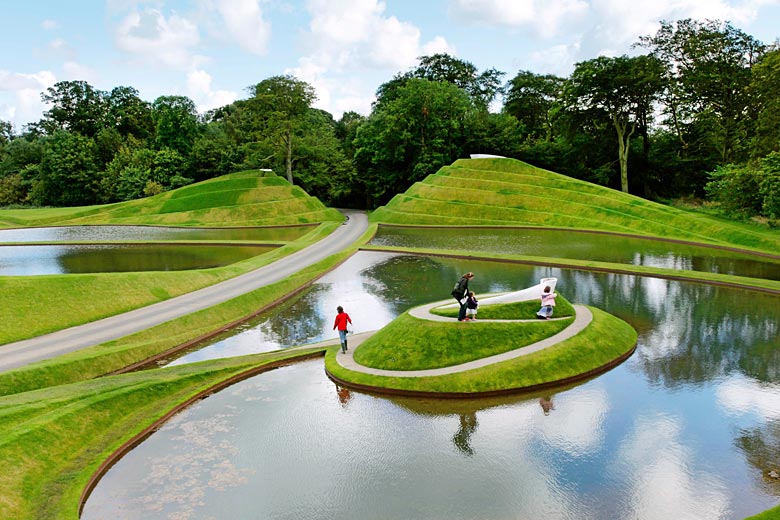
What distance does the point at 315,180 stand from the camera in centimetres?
8169

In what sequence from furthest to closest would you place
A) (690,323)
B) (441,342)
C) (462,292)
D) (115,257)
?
(115,257) → (690,323) → (462,292) → (441,342)

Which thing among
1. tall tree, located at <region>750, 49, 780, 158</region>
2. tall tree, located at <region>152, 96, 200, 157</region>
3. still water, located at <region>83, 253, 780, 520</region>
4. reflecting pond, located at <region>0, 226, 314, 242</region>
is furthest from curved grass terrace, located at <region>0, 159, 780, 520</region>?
tall tree, located at <region>152, 96, 200, 157</region>

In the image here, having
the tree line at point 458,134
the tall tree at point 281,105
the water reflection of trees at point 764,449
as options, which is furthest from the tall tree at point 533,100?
the water reflection of trees at point 764,449

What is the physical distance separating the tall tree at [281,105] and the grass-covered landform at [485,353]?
59610 mm

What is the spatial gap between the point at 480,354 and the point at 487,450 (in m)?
5.65

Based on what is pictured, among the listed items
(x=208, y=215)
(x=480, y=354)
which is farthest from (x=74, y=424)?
(x=208, y=215)

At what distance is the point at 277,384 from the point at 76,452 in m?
6.17

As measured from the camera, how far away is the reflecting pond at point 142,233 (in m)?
54.8

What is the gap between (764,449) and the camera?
13727mm

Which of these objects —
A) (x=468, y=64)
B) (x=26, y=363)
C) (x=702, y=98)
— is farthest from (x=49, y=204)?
(x=702, y=98)

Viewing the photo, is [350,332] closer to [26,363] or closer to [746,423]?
[26,363]

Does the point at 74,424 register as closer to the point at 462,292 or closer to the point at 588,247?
the point at 462,292

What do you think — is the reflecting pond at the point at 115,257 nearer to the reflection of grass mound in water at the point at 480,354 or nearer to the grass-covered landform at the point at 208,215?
the grass-covered landform at the point at 208,215

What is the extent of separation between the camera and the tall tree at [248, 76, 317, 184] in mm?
75250
